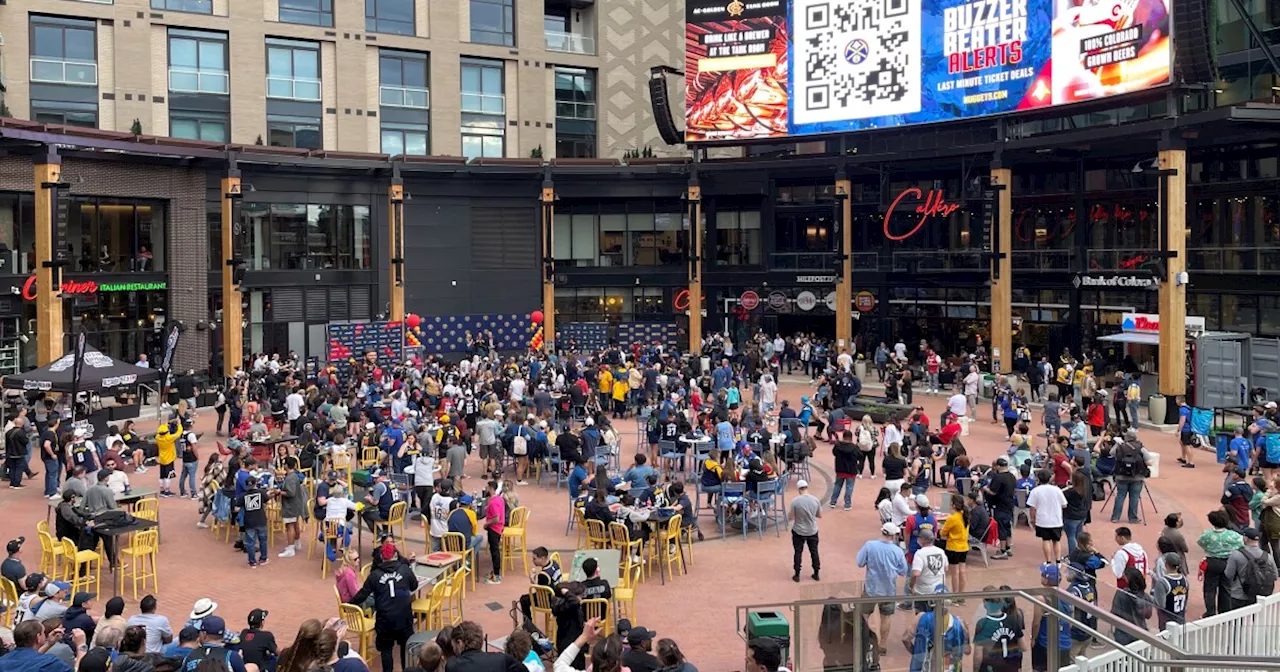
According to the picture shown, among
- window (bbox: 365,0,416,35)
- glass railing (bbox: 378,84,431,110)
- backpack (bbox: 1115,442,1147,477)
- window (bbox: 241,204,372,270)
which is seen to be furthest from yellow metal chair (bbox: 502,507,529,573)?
window (bbox: 365,0,416,35)

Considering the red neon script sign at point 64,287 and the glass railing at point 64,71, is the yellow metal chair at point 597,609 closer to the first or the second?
the red neon script sign at point 64,287

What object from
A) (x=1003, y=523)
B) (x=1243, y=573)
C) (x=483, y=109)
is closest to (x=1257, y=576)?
(x=1243, y=573)

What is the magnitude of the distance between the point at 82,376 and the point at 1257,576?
77.1 feet

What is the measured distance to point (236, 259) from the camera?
38406 millimetres

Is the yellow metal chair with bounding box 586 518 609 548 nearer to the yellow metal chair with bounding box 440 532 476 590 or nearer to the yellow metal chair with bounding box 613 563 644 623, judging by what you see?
the yellow metal chair with bounding box 613 563 644 623

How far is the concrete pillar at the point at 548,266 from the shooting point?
4525 centimetres

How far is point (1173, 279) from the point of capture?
3241 centimetres

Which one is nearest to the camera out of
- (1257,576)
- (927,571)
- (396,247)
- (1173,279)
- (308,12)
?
(1257,576)

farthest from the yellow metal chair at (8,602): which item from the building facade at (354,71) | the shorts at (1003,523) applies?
the building facade at (354,71)

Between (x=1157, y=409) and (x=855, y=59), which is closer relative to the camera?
(x=1157, y=409)

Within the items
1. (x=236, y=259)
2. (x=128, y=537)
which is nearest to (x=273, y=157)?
(x=236, y=259)

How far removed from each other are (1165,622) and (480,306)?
3742cm

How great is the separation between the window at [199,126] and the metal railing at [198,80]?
888mm

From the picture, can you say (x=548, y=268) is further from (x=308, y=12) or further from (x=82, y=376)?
(x=82, y=376)
